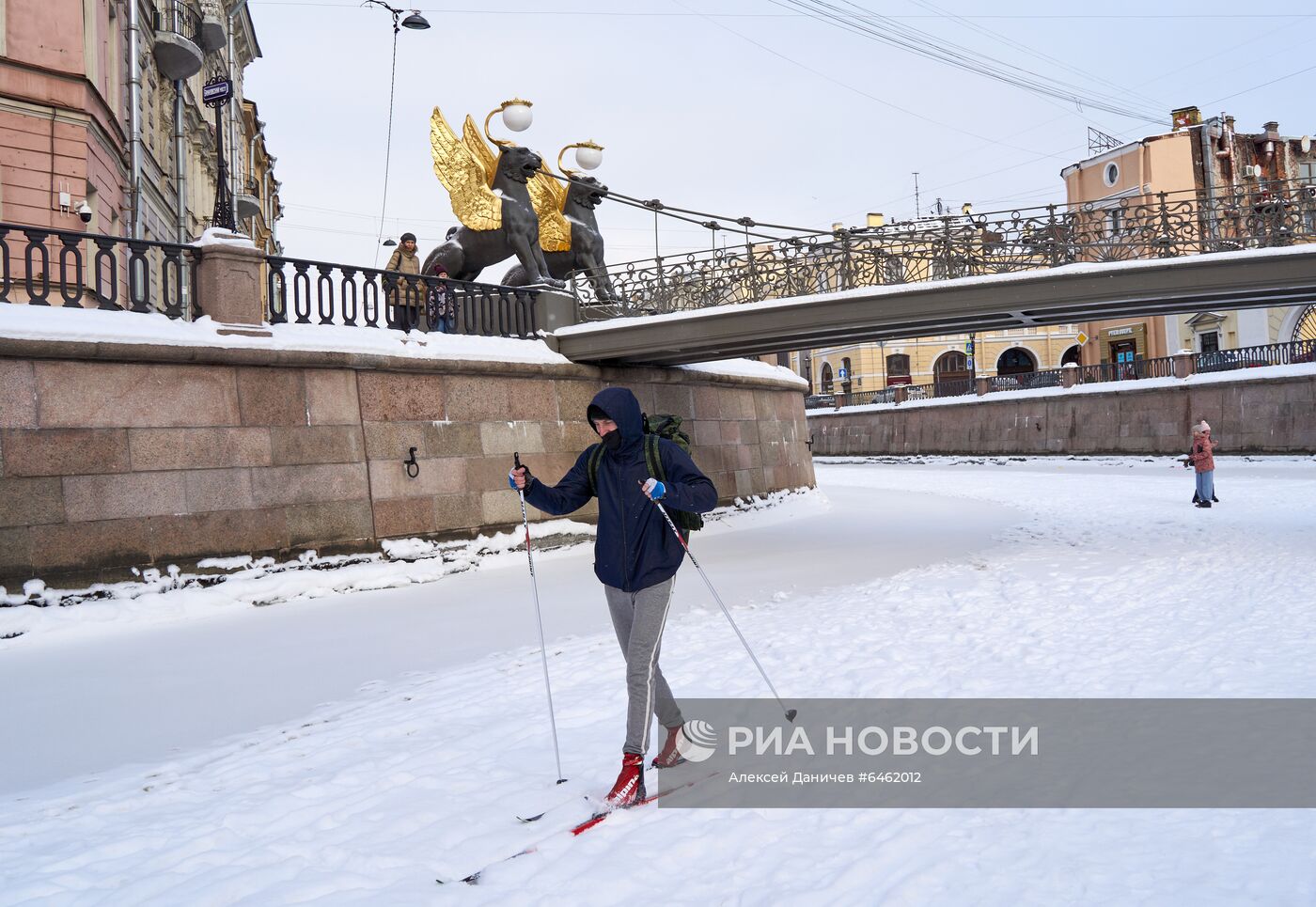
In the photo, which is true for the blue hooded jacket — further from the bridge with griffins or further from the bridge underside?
the bridge underside

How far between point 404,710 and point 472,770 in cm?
136

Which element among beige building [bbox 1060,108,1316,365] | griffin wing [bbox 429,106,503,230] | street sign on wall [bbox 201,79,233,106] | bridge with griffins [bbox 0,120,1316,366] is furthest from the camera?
beige building [bbox 1060,108,1316,365]

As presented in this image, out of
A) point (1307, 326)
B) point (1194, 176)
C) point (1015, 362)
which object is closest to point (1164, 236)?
point (1307, 326)

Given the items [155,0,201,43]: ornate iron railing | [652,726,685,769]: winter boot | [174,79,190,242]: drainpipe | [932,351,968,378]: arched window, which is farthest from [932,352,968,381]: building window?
[652,726,685,769]: winter boot

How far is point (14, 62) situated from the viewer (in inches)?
617

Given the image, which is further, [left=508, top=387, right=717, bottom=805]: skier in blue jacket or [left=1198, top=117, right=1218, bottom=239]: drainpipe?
[left=1198, top=117, right=1218, bottom=239]: drainpipe

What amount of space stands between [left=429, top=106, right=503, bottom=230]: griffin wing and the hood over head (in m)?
11.9

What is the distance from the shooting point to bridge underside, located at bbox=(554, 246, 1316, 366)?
13023 millimetres

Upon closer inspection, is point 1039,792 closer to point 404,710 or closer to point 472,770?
point 472,770

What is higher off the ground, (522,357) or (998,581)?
(522,357)

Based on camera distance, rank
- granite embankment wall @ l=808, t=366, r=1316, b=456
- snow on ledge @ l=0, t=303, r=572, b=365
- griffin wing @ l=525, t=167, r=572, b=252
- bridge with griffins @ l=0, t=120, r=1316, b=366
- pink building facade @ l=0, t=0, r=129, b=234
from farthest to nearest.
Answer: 1. granite embankment wall @ l=808, t=366, r=1316, b=456
2. griffin wing @ l=525, t=167, r=572, b=252
3. pink building facade @ l=0, t=0, r=129, b=234
4. bridge with griffins @ l=0, t=120, r=1316, b=366
5. snow on ledge @ l=0, t=303, r=572, b=365

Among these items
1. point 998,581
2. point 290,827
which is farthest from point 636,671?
point 998,581

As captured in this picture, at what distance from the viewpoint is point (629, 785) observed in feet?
13.2

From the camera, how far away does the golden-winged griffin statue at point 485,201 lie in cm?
1552
